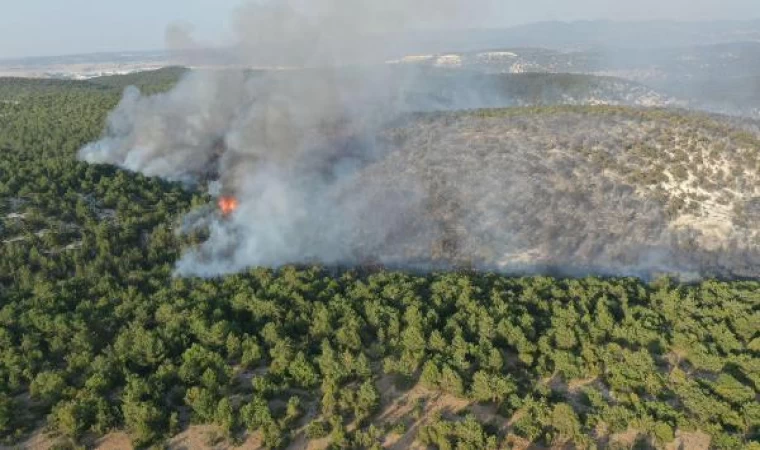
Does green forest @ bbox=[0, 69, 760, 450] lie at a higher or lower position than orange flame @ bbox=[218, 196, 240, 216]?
lower

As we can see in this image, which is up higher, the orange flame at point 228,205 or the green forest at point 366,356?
the orange flame at point 228,205

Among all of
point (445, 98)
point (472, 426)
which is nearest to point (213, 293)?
point (472, 426)

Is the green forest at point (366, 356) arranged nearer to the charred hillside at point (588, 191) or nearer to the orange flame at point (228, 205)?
the charred hillside at point (588, 191)

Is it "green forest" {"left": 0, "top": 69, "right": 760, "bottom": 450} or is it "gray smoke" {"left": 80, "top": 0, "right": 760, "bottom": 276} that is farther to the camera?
"gray smoke" {"left": 80, "top": 0, "right": 760, "bottom": 276}

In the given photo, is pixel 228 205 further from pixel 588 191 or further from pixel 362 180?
pixel 588 191

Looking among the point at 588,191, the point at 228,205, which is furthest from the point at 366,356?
the point at 588,191

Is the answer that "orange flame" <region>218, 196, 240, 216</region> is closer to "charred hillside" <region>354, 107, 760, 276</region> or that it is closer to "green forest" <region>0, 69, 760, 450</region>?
"green forest" <region>0, 69, 760, 450</region>
